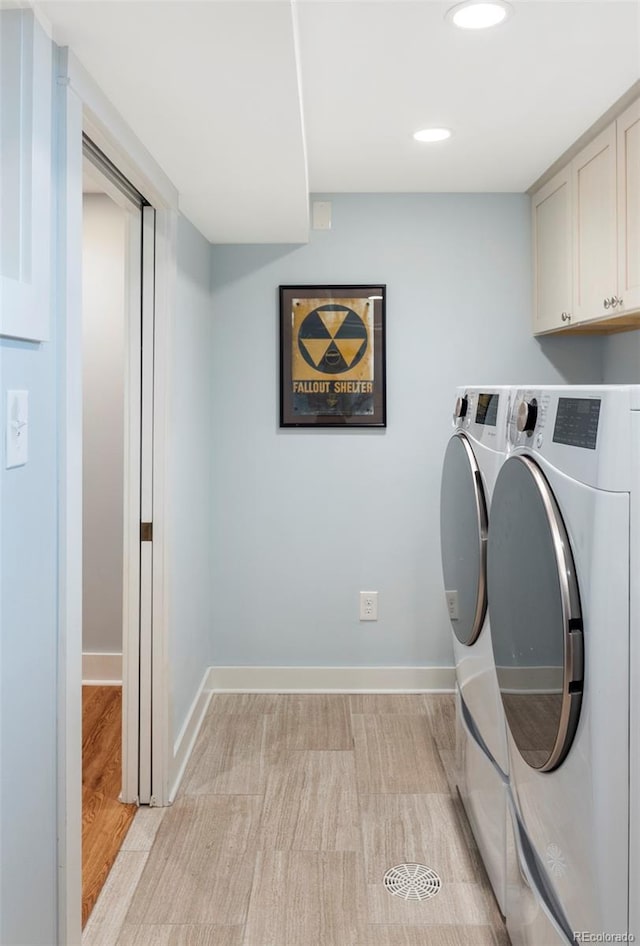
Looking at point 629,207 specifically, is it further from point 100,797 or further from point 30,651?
point 100,797

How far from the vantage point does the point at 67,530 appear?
5.13ft

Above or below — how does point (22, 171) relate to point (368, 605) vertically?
above

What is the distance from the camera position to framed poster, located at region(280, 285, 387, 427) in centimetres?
347

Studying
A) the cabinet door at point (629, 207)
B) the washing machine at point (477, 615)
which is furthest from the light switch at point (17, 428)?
the cabinet door at point (629, 207)

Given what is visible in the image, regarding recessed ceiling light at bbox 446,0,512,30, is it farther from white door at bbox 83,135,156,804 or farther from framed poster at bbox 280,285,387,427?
framed poster at bbox 280,285,387,427

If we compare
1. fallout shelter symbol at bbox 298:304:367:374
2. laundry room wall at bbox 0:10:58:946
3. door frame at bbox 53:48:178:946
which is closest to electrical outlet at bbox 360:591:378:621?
fallout shelter symbol at bbox 298:304:367:374

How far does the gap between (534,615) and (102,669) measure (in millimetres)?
2856

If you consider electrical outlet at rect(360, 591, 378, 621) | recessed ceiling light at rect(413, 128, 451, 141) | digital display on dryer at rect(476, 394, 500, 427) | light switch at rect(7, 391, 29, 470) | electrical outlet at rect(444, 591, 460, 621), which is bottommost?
electrical outlet at rect(360, 591, 378, 621)

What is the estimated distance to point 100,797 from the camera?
8.59 feet

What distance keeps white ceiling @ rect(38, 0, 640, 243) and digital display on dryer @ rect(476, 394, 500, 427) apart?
33.5 inches

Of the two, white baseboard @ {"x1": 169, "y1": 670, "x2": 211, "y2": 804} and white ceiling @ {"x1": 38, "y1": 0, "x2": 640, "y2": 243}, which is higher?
white ceiling @ {"x1": 38, "y1": 0, "x2": 640, "y2": 243}

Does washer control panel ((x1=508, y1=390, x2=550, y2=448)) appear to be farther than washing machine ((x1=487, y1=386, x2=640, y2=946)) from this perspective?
Yes

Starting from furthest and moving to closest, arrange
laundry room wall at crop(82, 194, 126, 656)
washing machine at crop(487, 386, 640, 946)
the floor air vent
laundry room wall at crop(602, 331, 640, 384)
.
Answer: laundry room wall at crop(82, 194, 126, 656), laundry room wall at crop(602, 331, 640, 384), the floor air vent, washing machine at crop(487, 386, 640, 946)

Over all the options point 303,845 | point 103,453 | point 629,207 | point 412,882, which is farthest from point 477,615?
point 103,453
